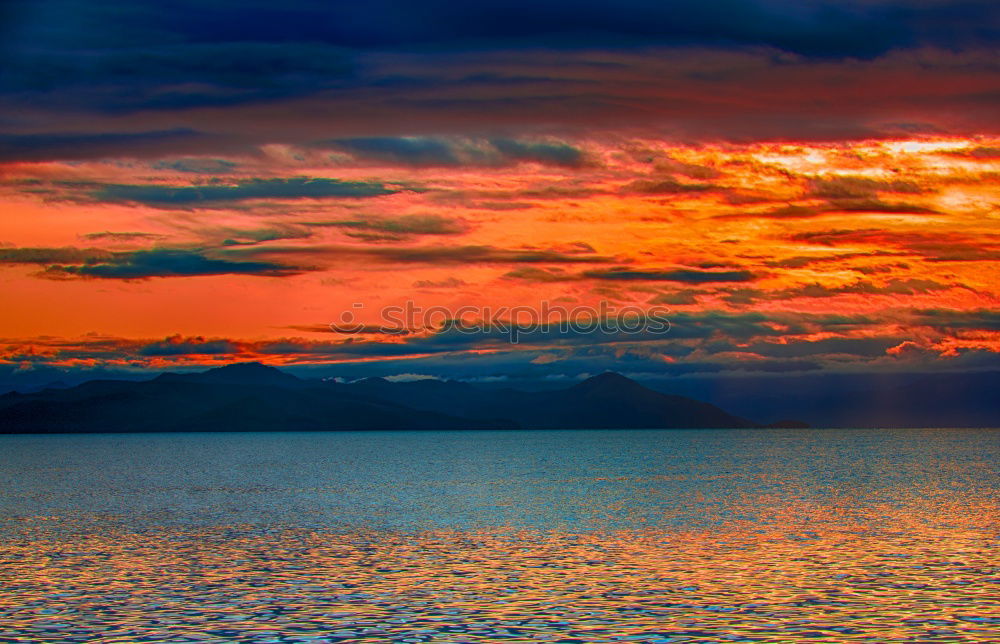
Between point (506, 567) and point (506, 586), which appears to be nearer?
point (506, 586)

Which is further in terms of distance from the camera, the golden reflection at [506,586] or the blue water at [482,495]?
the blue water at [482,495]

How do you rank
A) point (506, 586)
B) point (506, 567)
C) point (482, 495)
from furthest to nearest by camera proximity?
point (482, 495)
point (506, 567)
point (506, 586)

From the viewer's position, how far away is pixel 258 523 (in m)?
67.4

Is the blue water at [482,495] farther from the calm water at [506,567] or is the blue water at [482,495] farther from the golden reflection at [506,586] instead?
the golden reflection at [506,586]

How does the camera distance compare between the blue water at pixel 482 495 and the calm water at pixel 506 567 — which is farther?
the blue water at pixel 482 495

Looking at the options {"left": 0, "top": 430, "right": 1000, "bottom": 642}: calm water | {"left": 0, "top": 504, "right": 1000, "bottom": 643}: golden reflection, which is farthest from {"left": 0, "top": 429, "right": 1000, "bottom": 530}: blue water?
{"left": 0, "top": 504, "right": 1000, "bottom": 643}: golden reflection

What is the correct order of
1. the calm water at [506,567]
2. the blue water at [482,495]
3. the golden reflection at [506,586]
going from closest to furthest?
the golden reflection at [506,586], the calm water at [506,567], the blue water at [482,495]

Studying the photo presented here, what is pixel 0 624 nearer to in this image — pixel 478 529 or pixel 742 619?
pixel 742 619

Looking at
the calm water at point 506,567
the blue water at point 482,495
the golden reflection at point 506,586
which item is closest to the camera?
the golden reflection at point 506,586

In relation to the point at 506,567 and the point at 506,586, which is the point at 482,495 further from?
the point at 506,586

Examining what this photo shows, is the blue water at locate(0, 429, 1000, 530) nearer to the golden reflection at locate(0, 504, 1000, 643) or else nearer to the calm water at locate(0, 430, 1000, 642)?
the calm water at locate(0, 430, 1000, 642)

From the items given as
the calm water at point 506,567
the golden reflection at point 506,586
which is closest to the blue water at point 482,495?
the calm water at point 506,567

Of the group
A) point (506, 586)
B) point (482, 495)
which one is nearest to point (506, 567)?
point (506, 586)

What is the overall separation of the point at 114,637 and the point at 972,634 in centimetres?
2298
